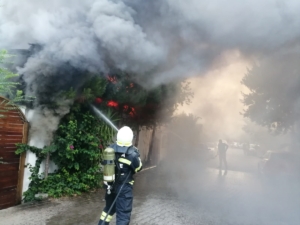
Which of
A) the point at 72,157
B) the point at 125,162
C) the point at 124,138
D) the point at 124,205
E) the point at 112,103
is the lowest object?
the point at 124,205

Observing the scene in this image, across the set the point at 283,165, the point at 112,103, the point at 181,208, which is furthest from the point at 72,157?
the point at 283,165

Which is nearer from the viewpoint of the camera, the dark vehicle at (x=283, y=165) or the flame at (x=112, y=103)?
the flame at (x=112, y=103)

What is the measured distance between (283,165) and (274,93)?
2790mm

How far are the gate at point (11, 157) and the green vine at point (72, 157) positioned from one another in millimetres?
173

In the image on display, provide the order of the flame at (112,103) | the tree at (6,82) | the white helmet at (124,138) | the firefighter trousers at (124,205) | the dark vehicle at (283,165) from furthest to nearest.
A: 1. the dark vehicle at (283,165)
2. the flame at (112,103)
3. the white helmet at (124,138)
4. the firefighter trousers at (124,205)
5. the tree at (6,82)

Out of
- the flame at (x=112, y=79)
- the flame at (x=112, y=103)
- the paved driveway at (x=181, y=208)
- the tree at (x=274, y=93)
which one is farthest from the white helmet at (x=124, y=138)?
the tree at (x=274, y=93)

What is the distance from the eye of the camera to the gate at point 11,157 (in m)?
5.29

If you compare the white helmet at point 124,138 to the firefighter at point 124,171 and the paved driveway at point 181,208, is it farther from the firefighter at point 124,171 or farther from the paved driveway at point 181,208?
the paved driveway at point 181,208

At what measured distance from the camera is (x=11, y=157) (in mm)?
5520

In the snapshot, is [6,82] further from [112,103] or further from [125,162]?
[112,103]

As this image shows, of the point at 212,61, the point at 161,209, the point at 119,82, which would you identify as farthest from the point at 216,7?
the point at 161,209

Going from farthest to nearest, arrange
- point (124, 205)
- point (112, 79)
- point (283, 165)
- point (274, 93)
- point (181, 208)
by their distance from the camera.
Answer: point (274, 93) → point (283, 165) → point (112, 79) → point (181, 208) → point (124, 205)

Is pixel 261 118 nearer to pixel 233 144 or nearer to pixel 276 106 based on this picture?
pixel 276 106

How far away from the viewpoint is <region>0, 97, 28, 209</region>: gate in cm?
529
